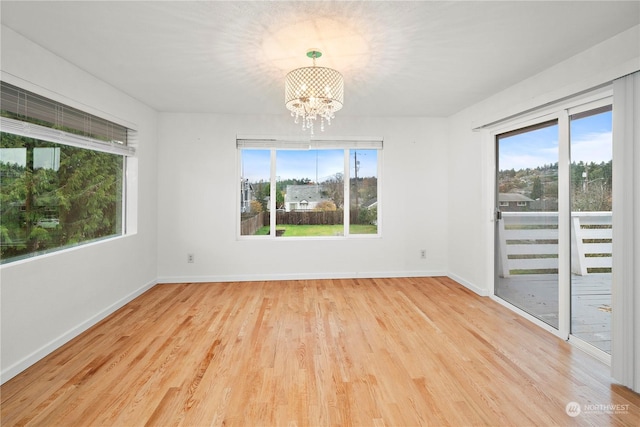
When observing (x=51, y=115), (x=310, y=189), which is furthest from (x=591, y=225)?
(x=51, y=115)

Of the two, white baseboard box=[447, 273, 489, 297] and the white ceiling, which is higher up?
the white ceiling

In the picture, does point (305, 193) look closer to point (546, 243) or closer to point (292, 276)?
point (292, 276)

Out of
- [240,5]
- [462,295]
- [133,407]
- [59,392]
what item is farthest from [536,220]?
[59,392]

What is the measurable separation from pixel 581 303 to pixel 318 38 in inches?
125

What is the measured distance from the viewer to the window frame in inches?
184

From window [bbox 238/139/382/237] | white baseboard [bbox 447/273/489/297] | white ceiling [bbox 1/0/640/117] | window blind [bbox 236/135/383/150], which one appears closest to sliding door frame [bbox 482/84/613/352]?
white ceiling [bbox 1/0/640/117]

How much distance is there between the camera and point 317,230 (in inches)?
193

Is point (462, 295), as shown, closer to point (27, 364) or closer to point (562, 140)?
point (562, 140)

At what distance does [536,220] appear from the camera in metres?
3.20

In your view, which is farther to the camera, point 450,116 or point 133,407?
point 450,116

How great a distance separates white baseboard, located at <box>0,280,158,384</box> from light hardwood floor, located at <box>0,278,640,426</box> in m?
0.06

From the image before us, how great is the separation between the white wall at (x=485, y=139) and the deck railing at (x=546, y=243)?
0.87 ft

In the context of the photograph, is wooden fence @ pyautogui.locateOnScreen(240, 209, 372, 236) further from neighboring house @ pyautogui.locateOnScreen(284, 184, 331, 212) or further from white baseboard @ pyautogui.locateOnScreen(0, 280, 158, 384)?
white baseboard @ pyautogui.locateOnScreen(0, 280, 158, 384)

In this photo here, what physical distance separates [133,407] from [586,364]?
127 inches
